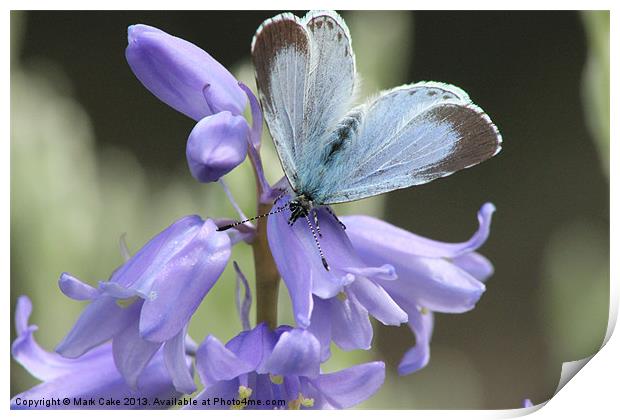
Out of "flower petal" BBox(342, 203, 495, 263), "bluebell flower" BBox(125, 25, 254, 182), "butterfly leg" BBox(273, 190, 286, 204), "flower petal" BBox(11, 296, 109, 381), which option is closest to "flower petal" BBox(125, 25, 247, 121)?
"bluebell flower" BBox(125, 25, 254, 182)

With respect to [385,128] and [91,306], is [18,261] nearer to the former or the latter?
[91,306]

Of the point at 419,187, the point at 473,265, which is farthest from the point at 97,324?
the point at 419,187

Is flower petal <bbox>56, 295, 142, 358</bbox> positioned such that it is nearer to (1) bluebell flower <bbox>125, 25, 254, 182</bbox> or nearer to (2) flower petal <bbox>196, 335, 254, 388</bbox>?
(2) flower petal <bbox>196, 335, 254, 388</bbox>

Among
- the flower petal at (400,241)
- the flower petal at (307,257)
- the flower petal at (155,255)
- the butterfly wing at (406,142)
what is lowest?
the flower petal at (400,241)

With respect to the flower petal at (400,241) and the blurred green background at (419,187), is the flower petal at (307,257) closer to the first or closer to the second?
the flower petal at (400,241)

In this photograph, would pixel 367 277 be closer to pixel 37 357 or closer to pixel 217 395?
pixel 217 395

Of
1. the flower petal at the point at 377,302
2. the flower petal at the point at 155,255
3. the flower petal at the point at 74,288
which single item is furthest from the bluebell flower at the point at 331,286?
the flower petal at the point at 74,288
